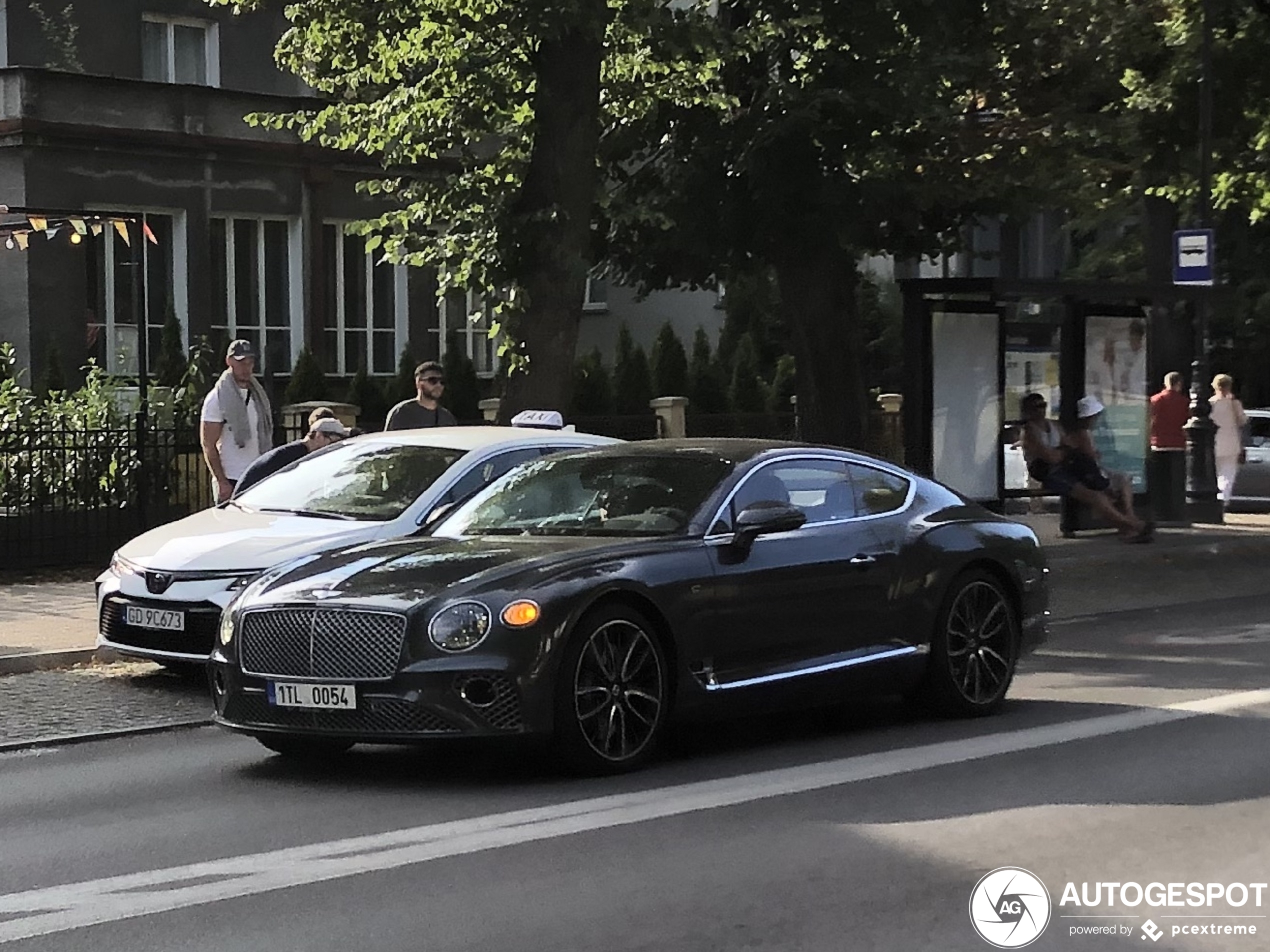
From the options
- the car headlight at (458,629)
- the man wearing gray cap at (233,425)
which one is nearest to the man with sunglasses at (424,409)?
the man wearing gray cap at (233,425)

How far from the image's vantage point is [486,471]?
12734mm

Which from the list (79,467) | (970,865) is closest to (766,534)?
(970,865)

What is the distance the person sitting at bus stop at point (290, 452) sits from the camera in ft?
46.7

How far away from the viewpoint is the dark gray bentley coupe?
28.3ft

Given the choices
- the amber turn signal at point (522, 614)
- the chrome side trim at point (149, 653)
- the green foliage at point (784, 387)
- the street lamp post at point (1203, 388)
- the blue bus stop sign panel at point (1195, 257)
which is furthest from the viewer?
the green foliage at point (784, 387)

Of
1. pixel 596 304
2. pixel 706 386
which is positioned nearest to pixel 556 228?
pixel 706 386

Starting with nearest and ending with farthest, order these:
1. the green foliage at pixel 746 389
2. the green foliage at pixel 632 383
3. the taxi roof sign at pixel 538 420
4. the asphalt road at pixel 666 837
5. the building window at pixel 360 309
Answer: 1. the asphalt road at pixel 666 837
2. the taxi roof sign at pixel 538 420
3. the green foliage at pixel 632 383
4. the green foliage at pixel 746 389
5. the building window at pixel 360 309

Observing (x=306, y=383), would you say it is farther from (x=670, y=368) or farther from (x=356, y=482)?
(x=356, y=482)

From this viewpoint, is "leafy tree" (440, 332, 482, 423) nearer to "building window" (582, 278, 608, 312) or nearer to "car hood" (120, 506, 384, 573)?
"building window" (582, 278, 608, 312)

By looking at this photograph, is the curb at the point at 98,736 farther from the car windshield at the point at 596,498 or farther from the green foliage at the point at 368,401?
the green foliage at the point at 368,401

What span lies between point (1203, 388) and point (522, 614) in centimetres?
1883

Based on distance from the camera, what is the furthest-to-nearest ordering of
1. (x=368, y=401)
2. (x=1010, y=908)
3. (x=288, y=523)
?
(x=368, y=401)
(x=288, y=523)
(x=1010, y=908)

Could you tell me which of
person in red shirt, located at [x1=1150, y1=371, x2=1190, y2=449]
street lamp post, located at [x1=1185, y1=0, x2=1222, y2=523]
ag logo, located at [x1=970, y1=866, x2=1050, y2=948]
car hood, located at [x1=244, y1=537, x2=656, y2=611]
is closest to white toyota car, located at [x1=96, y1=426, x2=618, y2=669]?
car hood, located at [x1=244, y1=537, x2=656, y2=611]

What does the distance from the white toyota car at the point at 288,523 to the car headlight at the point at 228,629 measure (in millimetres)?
1960
